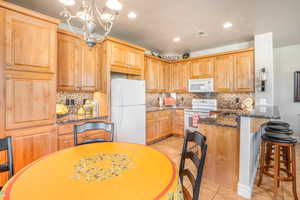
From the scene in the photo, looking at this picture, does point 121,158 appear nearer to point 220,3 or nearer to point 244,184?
point 244,184

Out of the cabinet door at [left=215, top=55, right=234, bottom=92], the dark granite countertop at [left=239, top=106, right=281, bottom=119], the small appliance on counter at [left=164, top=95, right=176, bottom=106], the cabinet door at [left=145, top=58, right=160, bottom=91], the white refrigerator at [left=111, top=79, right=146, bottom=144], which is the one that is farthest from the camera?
the small appliance on counter at [left=164, top=95, right=176, bottom=106]

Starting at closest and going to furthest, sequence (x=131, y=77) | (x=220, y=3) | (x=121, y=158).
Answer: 1. (x=121, y=158)
2. (x=220, y=3)
3. (x=131, y=77)

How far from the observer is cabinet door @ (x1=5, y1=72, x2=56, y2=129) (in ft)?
5.92

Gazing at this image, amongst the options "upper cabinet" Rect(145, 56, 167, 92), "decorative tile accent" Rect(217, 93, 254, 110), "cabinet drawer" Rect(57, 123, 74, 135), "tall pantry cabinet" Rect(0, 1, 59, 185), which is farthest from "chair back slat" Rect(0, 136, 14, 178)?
"decorative tile accent" Rect(217, 93, 254, 110)

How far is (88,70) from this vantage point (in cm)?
290

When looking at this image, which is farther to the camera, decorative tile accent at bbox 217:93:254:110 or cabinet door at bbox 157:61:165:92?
cabinet door at bbox 157:61:165:92

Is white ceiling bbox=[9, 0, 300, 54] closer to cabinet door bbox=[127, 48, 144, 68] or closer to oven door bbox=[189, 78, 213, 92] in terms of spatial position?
cabinet door bbox=[127, 48, 144, 68]

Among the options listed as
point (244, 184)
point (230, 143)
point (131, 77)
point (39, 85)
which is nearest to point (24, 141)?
point (39, 85)

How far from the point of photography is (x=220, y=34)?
3.40 m

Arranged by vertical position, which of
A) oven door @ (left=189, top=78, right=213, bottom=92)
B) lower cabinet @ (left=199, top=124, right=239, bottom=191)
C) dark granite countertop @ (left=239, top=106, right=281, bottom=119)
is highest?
oven door @ (left=189, top=78, right=213, bottom=92)

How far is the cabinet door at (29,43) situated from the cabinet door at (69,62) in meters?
0.40

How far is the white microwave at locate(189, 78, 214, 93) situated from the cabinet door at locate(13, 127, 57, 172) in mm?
3629

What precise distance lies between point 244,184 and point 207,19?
269cm

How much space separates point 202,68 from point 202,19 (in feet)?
5.84
